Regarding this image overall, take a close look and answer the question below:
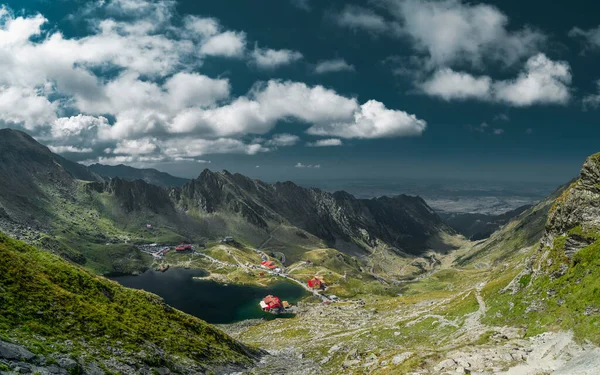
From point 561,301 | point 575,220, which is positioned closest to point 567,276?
point 561,301

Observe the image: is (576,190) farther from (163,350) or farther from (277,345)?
(277,345)

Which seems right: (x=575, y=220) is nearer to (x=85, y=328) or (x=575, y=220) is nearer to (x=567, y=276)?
(x=567, y=276)

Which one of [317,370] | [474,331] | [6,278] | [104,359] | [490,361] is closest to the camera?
[490,361]

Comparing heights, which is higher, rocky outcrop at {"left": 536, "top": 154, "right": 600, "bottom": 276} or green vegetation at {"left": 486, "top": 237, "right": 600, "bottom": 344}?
rocky outcrop at {"left": 536, "top": 154, "right": 600, "bottom": 276}

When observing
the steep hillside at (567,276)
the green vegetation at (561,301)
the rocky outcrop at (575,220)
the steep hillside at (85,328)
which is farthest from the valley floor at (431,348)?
the rocky outcrop at (575,220)

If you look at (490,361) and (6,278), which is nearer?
(490,361)

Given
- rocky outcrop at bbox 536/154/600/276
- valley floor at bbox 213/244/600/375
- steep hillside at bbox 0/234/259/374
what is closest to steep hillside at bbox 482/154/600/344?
rocky outcrop at bbox 536/154/600/276

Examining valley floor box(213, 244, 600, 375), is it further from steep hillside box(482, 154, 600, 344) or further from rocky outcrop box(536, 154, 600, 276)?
rocky outcrop box(536, 154, 600, 276)

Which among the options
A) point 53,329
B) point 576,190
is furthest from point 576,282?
point 53,329
